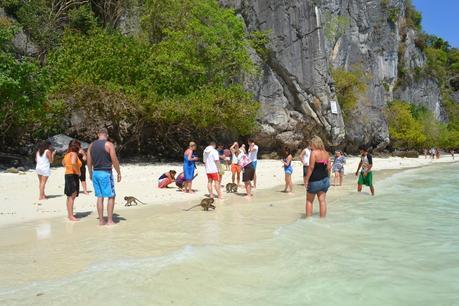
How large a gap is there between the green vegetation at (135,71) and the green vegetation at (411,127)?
3218cm

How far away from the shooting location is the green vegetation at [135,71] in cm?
1752

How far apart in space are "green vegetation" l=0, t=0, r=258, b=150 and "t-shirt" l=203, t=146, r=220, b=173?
8696 millimetres

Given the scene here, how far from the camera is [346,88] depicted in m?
41.8

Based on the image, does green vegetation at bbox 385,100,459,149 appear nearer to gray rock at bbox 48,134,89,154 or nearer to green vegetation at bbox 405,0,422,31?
green vegetation at bbox 405,0,422,31

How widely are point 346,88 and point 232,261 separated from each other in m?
38.9

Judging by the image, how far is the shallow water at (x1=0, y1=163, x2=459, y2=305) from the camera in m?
4.68

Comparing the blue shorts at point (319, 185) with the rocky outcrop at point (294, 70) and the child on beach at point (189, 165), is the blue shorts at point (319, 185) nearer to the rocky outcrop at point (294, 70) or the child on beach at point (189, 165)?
the child on beach at point (189, 165)

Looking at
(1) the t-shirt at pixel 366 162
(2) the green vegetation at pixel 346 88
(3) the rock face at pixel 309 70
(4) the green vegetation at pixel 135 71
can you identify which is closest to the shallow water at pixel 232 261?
(1) the t-shirt at pixel 366 162

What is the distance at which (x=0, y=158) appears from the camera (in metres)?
17.3

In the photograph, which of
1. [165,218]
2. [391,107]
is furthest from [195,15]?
[391,107]

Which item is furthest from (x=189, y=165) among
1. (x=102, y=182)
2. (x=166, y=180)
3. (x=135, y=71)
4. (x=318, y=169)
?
(x=135, y=71)

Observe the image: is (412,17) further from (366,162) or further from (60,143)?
(60,143)

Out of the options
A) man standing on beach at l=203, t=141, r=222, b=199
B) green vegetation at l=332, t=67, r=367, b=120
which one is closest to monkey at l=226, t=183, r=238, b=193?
man standing on beach at l=203, t=141, r=222, b=199

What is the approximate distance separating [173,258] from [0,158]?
48.4 ft
